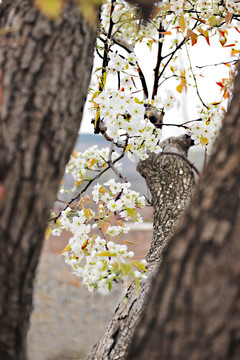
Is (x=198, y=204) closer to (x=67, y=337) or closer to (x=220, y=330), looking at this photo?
(x=220, y=330)

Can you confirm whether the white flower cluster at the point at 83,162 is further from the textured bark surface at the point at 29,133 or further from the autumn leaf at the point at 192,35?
the textured bark surface at the point at 29,133

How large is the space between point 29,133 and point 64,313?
206 inches

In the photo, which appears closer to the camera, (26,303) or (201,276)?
(201,276)

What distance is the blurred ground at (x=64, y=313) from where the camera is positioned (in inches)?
197

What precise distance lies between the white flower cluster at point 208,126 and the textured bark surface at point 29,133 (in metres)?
1.37

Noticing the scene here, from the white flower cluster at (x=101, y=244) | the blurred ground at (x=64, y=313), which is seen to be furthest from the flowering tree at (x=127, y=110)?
the blurred ground at (x=64, y=313)

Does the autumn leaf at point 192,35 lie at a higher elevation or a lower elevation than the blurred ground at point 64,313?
higher

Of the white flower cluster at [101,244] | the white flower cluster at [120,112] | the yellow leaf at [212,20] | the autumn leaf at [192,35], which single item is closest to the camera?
the white flower cluster at [101,244]

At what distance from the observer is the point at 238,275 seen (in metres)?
0.67

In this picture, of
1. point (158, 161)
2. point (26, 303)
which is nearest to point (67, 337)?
point (158, 161)

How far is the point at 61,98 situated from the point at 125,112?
1.05 meters

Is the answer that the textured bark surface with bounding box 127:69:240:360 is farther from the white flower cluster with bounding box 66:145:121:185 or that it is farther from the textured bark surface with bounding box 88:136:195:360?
the white flower cluster with bounding box 66:145:121:185

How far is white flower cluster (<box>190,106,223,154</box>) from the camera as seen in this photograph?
211 cm

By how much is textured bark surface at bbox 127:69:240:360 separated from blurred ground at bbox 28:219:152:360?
4.27 meters
